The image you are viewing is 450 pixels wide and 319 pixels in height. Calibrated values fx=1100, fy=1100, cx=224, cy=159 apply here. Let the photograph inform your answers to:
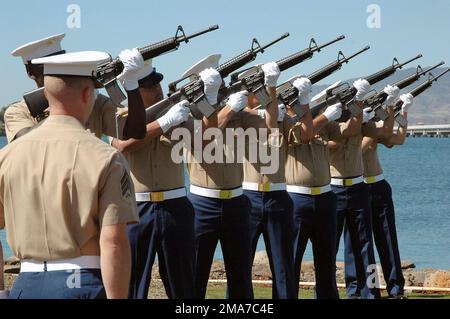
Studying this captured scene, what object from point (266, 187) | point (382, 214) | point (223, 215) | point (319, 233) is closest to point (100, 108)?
point (223, 215)

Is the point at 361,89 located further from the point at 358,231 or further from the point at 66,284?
the point at 66,284

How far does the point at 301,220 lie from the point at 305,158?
56cm

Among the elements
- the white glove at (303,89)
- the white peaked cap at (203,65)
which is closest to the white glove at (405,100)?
the white glove at (303,89)

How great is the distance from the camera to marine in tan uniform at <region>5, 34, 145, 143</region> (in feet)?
20.8

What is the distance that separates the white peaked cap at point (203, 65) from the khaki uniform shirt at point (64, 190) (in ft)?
11.9

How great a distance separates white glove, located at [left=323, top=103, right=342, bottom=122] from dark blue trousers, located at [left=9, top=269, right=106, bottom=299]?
5.77 meters

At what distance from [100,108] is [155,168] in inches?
32.7

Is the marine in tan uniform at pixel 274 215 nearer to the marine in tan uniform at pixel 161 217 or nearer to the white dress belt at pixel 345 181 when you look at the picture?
the marine in tan uniform at pixel 161 217

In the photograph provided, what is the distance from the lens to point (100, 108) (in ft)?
22.0

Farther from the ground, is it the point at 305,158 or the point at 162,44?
the point at 162,44

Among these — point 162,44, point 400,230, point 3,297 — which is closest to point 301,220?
point 162,44

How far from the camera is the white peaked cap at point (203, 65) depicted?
26.3 feet
